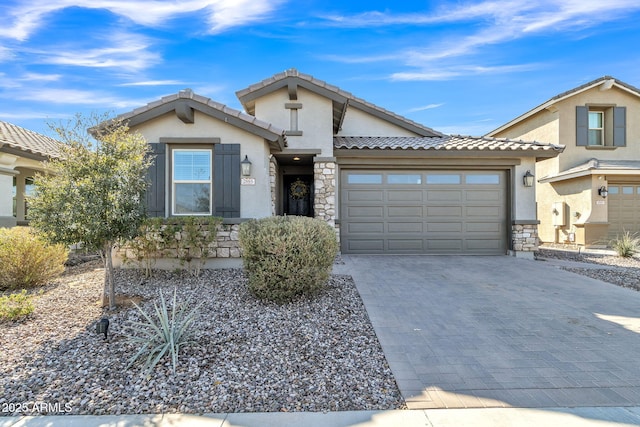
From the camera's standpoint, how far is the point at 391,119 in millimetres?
11844

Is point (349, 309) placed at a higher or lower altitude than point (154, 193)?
lower

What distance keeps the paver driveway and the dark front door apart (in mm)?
5142

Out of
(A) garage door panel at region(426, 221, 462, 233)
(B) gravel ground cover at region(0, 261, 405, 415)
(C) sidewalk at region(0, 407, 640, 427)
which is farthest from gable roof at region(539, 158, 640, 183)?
(C) sidewalk at region(0, 407, 640, 427)

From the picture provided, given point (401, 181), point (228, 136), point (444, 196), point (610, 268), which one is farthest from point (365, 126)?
point (610, 268)

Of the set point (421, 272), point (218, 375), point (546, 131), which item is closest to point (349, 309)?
point (218, 375)

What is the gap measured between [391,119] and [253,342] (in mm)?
10232

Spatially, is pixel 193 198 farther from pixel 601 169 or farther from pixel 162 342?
pixel 601 169

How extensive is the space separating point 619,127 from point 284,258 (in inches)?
660

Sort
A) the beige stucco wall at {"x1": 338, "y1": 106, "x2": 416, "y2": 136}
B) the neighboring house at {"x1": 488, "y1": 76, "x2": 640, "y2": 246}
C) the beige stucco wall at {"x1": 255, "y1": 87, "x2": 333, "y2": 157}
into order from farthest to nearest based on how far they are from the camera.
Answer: the neighboring house at {"x1": 488, "y1": 76, "x2": 640, "y2": 246} → the beige stucco wall at {"x1": 338, "y1": 106, "x2": 416, "y2": 136} → the beige stucco wall at {"x1": 255, "y1": 87, "x2": 333, "y2": 157}

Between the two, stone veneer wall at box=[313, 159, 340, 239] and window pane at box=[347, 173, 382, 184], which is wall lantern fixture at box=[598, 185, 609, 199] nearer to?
window pane at box=[347, 173, 382, 184]

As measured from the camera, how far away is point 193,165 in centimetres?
756

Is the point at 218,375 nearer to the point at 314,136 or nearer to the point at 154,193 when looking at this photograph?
the point at 154,193

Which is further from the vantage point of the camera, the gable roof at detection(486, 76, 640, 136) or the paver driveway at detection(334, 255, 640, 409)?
the gable roof at detection(486, 76, 640, 136)

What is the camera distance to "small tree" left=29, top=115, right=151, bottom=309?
169 inches
